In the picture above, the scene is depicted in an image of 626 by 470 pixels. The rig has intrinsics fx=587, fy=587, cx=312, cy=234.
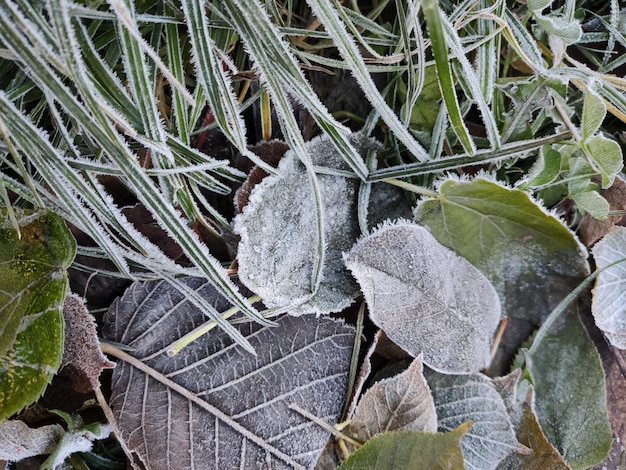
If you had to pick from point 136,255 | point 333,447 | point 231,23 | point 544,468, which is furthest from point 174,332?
point 544,468

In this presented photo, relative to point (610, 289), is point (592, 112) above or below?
above

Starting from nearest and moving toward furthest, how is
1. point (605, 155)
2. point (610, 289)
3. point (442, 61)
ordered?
point (442, 61) → point (605, 155) → point (610, 289)

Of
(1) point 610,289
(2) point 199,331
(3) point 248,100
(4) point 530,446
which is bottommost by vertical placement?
(4) point 530,446

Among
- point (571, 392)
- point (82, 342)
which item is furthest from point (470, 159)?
point (82, 342)

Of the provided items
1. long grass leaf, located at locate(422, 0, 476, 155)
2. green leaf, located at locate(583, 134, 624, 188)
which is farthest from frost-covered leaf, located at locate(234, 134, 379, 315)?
green leaf, located at locate(583, 134, 624, 188)

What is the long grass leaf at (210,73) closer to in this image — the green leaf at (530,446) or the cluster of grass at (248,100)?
the cluster of grass at (248,100)

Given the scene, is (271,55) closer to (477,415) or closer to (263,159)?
(263,159)

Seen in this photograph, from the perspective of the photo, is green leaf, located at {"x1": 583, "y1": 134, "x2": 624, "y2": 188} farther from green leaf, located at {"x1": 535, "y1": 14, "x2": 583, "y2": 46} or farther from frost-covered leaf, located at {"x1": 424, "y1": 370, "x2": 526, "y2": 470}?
frost-covered leaf, located at {"x1": 424, "y1": 370, "x2": 526, "y2": 470}
